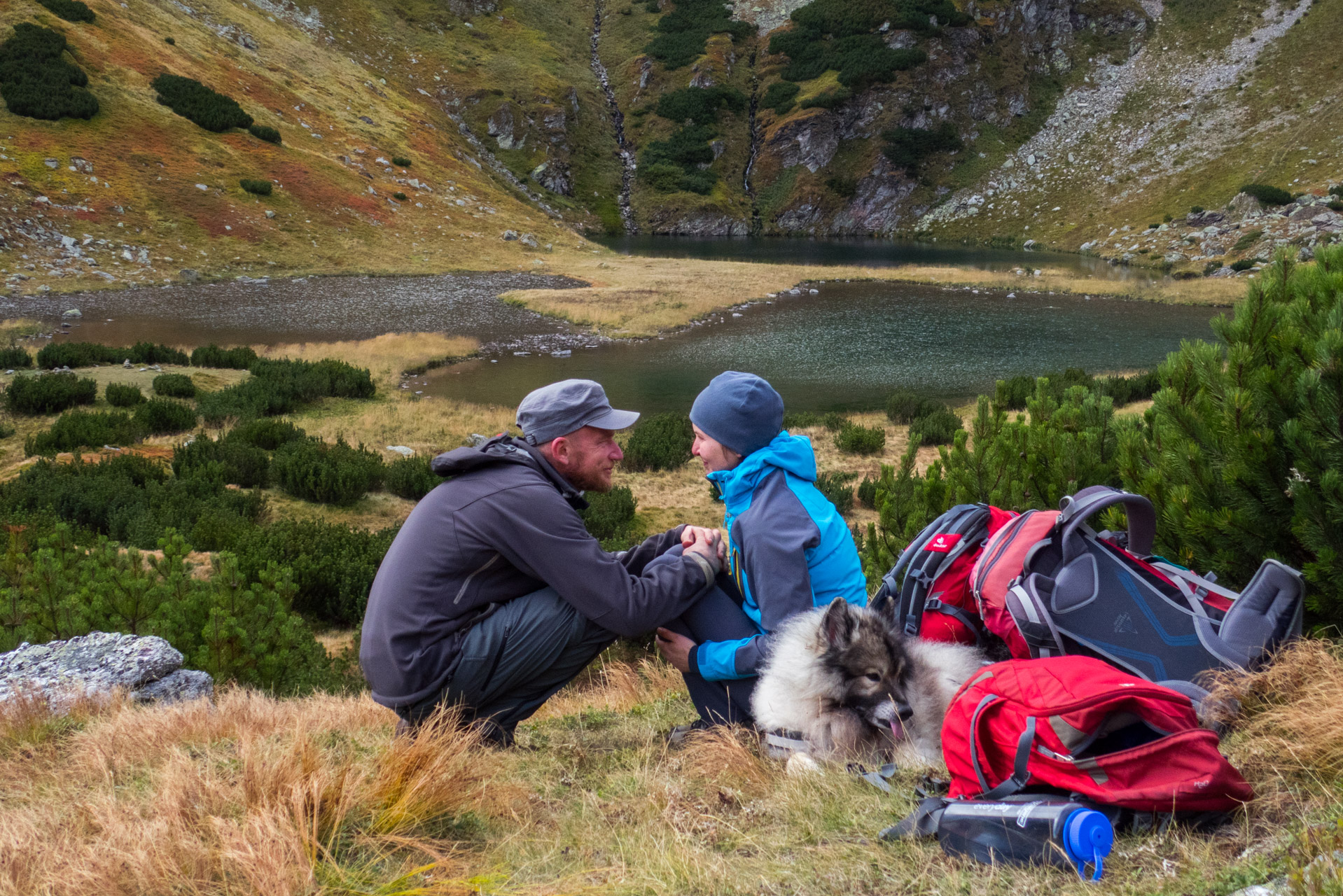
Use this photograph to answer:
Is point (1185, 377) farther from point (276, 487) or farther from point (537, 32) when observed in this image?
point (537, 32)

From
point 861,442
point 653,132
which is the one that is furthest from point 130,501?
point 653,132

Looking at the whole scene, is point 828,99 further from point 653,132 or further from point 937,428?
point 937,428

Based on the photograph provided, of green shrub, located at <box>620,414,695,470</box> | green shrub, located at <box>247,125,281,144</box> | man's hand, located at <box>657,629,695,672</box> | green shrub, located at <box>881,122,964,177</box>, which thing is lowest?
green shrub, located at <box>620,414,695,470</box>

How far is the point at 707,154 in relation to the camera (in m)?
75.6

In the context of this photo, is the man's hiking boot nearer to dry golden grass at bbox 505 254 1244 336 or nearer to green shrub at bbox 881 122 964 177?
dry golden grass at bbox 505 254 1244 336

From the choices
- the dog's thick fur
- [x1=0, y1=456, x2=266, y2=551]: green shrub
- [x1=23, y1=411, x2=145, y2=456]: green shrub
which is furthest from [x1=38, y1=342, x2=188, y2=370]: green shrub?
the dog's thick fur

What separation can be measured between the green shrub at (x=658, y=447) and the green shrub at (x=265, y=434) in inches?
210

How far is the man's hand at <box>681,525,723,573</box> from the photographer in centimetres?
299

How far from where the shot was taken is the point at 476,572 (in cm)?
281

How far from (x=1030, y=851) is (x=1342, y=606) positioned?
1944mm

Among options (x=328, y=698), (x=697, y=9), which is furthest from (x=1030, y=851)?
(x=697, y=9)

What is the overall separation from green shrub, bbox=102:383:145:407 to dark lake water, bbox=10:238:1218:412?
6460 millimetres

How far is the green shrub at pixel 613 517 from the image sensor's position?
928 centimetres

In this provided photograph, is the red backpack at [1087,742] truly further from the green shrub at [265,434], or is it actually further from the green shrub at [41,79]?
the green shrub at [41,79]
